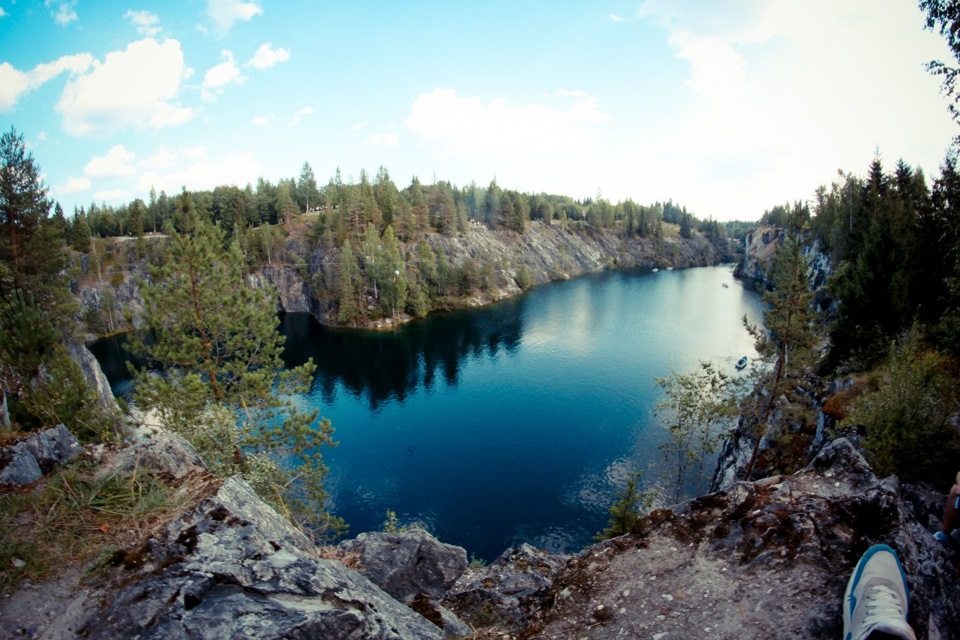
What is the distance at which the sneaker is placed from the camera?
195 inches

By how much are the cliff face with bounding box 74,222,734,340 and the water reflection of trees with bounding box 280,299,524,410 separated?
871 centimetres

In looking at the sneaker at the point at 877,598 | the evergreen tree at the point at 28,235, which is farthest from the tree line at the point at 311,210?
the sneaker at the point at 877,598

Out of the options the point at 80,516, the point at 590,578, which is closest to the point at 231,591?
the point at 80,516

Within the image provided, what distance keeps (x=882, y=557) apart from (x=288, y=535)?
364 inches

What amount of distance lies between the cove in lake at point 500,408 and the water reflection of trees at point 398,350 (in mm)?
304

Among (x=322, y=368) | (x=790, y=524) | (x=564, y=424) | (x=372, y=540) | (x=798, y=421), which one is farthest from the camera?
(x=322, y=368)

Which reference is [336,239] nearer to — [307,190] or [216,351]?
[307,190]

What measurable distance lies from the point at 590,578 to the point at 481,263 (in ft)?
361

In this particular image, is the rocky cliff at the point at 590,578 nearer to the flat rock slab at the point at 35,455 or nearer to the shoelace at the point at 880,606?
the shoelace at the point at 880,606

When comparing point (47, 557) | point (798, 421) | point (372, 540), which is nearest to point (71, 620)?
point (47, 557)

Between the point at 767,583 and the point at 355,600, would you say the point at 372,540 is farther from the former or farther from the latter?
the point at 767,583

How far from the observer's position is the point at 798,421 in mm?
26953

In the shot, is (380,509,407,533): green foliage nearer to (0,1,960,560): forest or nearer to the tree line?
(0,1,960,560): forest

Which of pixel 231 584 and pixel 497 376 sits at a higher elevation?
pixel 231 584
